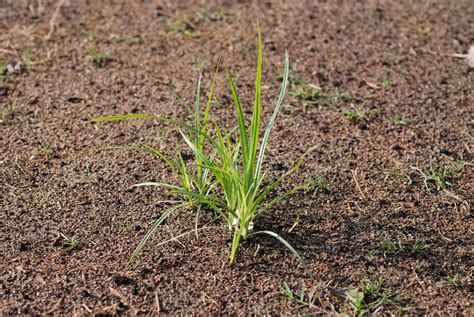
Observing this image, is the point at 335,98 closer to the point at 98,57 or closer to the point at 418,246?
the point at 418,246

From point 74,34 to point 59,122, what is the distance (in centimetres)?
108

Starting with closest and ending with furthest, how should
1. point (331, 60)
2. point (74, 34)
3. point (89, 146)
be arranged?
point (89, 146) → point (331, 60) → point (74, 34)

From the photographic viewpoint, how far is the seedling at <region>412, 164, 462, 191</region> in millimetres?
3025

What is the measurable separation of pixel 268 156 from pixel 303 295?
36.3 inches

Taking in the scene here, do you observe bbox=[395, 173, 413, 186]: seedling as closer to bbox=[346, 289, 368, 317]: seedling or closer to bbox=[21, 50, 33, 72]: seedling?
bbox=[346, 289, 368, 317]: seedling

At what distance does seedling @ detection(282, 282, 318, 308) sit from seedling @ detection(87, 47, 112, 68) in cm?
211

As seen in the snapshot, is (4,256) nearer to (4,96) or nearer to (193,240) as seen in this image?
(193,240)

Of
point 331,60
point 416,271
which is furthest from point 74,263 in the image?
point 331,60

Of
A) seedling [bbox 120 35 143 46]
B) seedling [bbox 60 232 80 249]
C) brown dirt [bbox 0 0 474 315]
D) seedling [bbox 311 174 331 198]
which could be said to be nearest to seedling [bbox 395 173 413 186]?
brown dirt [bbox 0 0 474 315]

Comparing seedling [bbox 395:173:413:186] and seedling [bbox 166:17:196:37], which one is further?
seedling [bbox 166:17:196:37]

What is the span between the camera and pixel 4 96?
12.1ft

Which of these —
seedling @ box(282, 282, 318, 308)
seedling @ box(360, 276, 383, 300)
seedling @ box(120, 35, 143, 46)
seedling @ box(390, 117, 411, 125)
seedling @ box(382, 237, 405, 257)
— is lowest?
seedling @ box(282, 282, 318, 308)

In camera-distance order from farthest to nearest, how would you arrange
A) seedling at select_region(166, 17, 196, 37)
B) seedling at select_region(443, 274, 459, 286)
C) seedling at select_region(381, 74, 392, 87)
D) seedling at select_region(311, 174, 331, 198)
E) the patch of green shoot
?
seedling at select_region(166, 17, 196, 37)
seedling at select_region(381, 74, 392, 87)
the patch of green shoot
seedling at select_region(311, 174, 331, 198)
seedling at select_region(443, 274, 459, 286)

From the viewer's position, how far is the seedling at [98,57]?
400 centimetres
